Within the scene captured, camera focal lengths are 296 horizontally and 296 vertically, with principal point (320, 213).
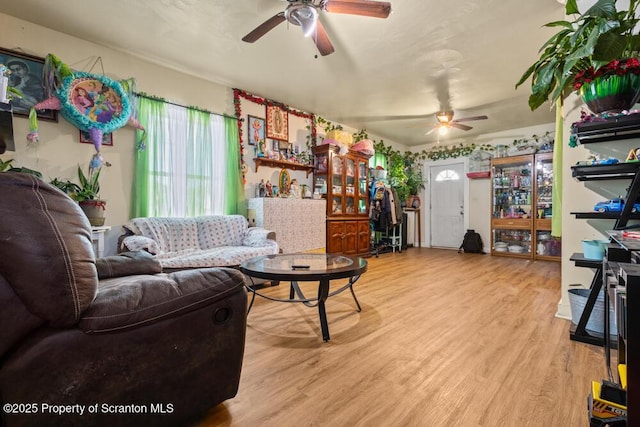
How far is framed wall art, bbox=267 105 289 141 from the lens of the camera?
180 inches

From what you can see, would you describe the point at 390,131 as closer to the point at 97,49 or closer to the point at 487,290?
the point at 487,290

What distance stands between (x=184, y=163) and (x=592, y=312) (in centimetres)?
419

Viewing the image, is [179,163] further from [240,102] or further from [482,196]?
[482,196]

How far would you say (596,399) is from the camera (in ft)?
3.58

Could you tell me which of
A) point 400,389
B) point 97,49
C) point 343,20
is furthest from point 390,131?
point 400,389

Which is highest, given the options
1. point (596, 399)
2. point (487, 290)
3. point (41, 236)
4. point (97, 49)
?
point (97, 49)

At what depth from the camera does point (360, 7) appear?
2107mm

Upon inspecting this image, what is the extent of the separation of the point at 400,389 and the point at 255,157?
11.9ft

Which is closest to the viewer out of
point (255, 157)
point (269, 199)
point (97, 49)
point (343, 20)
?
point (343, 20)

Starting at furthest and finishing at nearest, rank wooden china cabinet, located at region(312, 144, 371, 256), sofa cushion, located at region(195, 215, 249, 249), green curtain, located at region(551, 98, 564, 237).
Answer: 1. wooden china cabinet, located at region(312, 144, 371, 256)
2. sofa cushion, located at region(195, 215, 249, 249)
3. green curtain, located at region(551, 98, 564, 237)

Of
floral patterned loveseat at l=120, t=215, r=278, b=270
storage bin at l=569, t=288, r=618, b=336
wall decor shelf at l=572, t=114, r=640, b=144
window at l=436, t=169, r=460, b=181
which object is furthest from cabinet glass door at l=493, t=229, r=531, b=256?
floral patterned loveseat at l=120, t=215, r=278, b=270

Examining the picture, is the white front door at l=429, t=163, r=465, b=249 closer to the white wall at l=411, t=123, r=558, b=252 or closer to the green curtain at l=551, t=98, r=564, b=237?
the white wall at l=411, t=123, r=558, b=252

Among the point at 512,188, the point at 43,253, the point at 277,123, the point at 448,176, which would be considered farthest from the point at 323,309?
the point at 448,176

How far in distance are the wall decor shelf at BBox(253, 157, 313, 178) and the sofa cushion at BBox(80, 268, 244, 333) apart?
331cm
